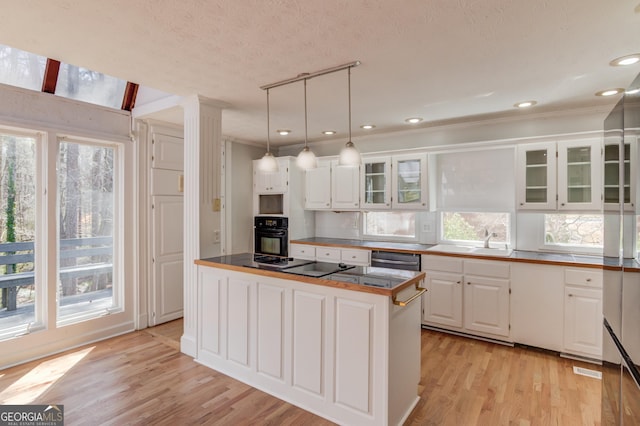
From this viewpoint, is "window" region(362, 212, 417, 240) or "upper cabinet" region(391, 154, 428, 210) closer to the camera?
"upper cabinet" region(391, 154, 428, 210)

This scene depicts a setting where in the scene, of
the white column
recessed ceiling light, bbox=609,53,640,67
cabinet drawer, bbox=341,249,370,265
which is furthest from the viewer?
cabinet drawer, bbox=341,249,370,265

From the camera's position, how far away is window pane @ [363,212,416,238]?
4488 millimetres

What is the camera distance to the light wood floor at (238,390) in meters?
2.20

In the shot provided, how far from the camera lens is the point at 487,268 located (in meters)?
3.38

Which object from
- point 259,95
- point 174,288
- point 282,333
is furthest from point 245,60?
point 174,288

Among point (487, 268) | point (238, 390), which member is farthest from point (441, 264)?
point (238, 390)

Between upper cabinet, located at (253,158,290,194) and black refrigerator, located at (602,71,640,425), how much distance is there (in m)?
3.73

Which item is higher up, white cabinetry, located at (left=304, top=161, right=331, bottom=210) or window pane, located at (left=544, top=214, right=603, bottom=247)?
white cabinetry, located at (left=304, top=161, right=331, bottom=210)

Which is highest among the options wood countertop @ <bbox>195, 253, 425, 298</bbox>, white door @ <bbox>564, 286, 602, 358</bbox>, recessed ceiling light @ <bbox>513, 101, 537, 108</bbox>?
recessed ceiling light @ <bbox>513, 101, 537, 108</bbox>

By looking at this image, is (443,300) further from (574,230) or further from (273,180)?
(273,180)

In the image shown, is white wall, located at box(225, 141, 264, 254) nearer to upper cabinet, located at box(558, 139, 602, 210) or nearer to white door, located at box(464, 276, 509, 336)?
white door, located at box(464, 276, 509, 336)

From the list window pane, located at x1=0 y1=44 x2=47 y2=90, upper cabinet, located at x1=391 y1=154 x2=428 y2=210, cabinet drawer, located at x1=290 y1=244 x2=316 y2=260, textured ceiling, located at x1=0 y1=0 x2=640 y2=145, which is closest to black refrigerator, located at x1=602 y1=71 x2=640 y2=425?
textured ceiling, located at x1=0 y1=0 x2=640 y2=145

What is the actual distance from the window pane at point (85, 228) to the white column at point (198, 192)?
1170 mm

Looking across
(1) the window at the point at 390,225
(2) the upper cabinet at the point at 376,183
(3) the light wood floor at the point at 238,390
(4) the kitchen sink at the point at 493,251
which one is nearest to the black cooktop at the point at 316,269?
(3) the light wood floor at the point at 238,390
